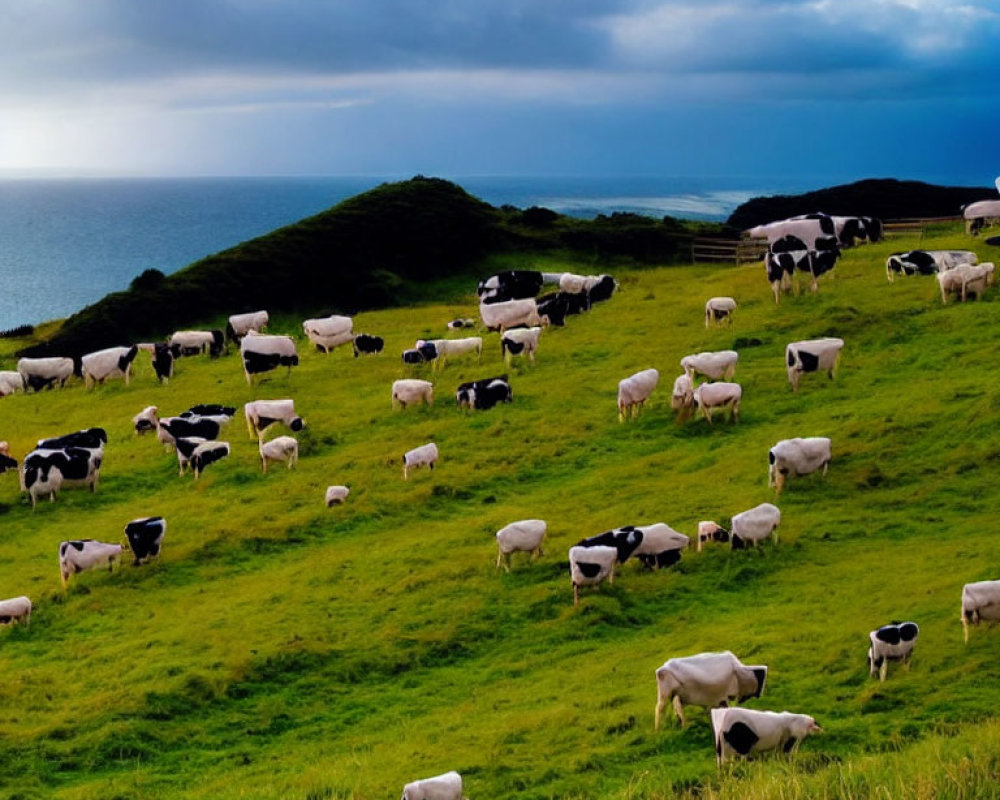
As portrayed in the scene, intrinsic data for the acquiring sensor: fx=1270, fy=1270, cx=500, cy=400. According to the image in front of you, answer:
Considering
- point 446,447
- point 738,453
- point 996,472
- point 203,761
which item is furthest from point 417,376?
point 203,761

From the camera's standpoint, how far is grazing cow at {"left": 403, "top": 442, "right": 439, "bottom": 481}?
98.9 feet

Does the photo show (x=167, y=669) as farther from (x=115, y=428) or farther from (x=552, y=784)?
(x=115, y=428)

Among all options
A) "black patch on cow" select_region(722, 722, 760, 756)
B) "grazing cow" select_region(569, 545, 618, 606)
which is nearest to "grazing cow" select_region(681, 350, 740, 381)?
"grazing cow" select_region(569, 545, 618, 606)

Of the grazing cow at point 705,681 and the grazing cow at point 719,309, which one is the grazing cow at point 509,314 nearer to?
the grazing cow at point 719,309

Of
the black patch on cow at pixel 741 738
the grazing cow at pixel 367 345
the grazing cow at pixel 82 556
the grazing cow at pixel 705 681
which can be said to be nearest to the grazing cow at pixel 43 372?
the grazing cow at pixel 367 345

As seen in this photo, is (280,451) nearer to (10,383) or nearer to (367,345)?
(367,345)

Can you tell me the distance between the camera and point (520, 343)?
3891 centimetres

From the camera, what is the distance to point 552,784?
15.4 metres

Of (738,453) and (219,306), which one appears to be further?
(219,306)

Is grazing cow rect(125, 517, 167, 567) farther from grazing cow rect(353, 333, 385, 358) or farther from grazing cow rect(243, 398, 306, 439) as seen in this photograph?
grazing cow rect(353, 333, 385, 358)

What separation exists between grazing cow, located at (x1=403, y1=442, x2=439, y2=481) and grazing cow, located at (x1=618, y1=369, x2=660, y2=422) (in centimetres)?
514

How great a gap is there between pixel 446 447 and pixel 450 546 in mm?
6720

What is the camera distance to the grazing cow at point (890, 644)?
1733 centimetres

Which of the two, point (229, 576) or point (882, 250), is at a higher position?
point (882, 250)
